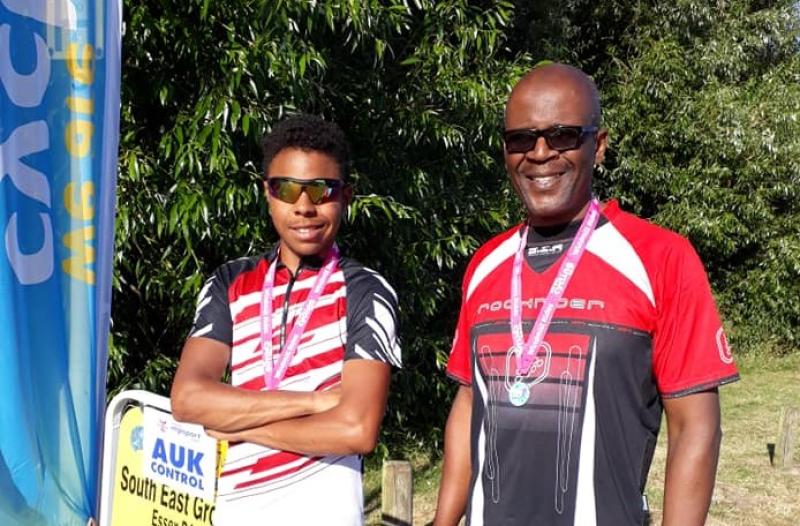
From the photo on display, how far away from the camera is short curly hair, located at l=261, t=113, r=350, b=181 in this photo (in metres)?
2.73

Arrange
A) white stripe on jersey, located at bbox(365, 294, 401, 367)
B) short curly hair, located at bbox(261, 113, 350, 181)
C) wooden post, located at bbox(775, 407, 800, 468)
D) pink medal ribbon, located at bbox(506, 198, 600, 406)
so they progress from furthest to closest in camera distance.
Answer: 1. wooden post, located at bbox(775, 407, 800, 468)
2. short curly hair, located at bbox(261, 113, 350, 181)
3. white stripe on jersey, located at bbox(365, 294, 401, 367)
4. pink medal ribbon, located at bbox(506, 198, 600, 406)

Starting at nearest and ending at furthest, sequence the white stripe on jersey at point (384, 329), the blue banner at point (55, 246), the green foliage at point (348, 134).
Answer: the white stripe on jersey at point (384, 329), the blue banner at point (55, 246), the green foliage at point (348, 134)

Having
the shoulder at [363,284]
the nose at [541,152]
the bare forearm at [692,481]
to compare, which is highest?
the nose at [541,152]

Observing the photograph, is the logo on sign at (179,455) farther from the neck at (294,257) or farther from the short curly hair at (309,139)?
the short curly hair at (309,139)

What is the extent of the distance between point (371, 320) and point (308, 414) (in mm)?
334

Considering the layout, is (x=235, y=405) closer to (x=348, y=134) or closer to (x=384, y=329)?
(x=384, y=329)

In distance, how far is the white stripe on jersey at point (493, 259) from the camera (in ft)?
7.79

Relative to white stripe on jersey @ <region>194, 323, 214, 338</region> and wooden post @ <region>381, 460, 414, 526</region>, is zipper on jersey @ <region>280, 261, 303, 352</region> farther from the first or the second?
wooden post @ <region>381, 460, 414, 526</region>

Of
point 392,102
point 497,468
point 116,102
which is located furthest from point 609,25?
point 497,468

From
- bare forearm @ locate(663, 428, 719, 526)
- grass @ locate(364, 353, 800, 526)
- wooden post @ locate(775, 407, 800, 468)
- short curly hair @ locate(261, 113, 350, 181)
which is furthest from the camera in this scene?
→ wooden post @ locate(775, 407, 800, 468)

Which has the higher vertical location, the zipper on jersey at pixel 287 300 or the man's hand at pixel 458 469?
the zipper on jersey at pixel 287 300

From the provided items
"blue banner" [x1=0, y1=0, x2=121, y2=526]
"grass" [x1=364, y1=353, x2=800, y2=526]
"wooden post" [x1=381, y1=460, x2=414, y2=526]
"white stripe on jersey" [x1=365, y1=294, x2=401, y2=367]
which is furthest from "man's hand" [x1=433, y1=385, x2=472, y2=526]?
"grass" [x1=364, y1=353, x2=800, y2=526]

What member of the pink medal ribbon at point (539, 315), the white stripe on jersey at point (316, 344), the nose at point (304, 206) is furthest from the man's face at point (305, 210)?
the pink medal ribbon at point (539, 315)

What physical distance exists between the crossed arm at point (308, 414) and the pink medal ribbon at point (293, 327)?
77mm
